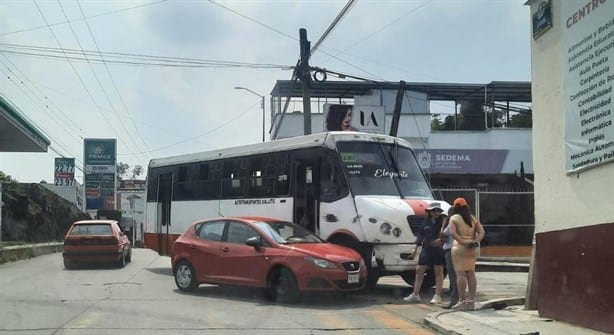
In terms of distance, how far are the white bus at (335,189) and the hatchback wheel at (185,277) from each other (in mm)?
2472

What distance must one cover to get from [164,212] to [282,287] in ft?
26.3

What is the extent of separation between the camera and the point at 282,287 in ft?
37.1

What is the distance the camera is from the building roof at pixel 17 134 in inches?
873

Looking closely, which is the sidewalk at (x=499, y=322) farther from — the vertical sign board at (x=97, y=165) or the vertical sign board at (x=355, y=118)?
the vertical sign board at (x=97, y=165)

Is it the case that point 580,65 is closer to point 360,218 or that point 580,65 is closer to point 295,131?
point 360,218

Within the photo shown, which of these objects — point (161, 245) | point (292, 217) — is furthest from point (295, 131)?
point (292, 217)

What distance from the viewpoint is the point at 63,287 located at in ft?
45.1

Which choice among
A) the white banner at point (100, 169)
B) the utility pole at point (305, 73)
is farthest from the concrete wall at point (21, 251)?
the white banner at point (100, 169)

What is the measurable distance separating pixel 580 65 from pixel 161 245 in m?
13.3

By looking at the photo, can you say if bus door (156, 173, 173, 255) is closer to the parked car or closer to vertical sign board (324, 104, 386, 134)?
the parked car

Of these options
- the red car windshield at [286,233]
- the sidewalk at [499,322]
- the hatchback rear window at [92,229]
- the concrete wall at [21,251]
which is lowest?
the concrete wall at [21,251]

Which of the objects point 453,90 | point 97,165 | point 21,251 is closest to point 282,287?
point 21,251

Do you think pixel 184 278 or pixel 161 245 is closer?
pixel 184 278

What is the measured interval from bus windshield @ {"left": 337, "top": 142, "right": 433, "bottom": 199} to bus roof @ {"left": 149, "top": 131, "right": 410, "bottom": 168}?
0.16 metres
